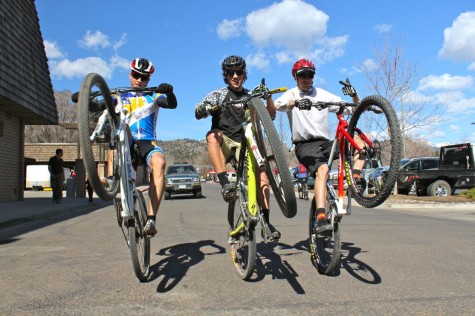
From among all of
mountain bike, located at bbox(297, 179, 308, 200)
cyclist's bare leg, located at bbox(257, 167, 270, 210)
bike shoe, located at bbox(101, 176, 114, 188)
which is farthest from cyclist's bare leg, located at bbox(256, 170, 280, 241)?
mountain bike, located at bbox(297, 179, 308, 200)

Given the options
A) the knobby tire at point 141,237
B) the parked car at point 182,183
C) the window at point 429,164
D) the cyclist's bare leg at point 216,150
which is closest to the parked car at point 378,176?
the cyclist's bare leg at point 216,150

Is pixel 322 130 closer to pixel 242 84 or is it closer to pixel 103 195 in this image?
pixel 242 84

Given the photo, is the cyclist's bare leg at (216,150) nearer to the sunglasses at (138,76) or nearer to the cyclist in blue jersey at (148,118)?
the cyclist in blue jersey at (148,118)

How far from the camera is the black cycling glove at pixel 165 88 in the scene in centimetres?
422

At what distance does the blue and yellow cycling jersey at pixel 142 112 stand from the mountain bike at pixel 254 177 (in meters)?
0.77

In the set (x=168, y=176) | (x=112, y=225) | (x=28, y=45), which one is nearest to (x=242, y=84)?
(x=112, y=225)

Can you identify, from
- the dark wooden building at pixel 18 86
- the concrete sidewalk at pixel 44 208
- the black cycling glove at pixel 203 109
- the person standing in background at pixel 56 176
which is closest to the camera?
the black cycling glove at pixel 203 109

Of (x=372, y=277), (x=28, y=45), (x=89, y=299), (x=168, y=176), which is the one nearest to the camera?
(x=89, y=299)

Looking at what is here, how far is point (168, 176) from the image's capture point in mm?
21625

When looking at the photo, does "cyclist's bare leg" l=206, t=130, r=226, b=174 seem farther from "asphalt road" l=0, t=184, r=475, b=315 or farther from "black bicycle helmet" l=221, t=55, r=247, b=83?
"asphalt road" l=0, t=184, r=475, b=315

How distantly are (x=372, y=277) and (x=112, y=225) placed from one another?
6343 millimetres

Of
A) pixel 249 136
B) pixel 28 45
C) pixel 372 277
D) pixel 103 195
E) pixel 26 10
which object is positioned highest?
pixel 26 10

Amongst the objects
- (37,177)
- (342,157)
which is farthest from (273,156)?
(37,177)

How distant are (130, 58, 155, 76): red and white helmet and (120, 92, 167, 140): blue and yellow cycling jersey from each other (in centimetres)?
25
